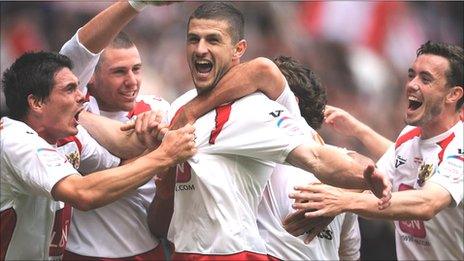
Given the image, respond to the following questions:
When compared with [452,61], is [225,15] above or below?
above

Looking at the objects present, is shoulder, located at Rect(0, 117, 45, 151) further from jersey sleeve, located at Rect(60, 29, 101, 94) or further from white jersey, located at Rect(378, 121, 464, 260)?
white jersey, located at Rect(378, 121, 464, 260)

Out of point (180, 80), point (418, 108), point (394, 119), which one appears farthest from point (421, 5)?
point (418, 108)

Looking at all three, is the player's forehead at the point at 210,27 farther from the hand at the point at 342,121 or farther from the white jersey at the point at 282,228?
the hand at the point at 342,121

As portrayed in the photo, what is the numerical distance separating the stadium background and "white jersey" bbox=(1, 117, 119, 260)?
385 cm

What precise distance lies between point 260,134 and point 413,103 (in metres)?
1.89

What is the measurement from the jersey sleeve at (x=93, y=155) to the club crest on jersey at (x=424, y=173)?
1.97m

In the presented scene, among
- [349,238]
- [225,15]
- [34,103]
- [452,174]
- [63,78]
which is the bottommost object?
[349,238]

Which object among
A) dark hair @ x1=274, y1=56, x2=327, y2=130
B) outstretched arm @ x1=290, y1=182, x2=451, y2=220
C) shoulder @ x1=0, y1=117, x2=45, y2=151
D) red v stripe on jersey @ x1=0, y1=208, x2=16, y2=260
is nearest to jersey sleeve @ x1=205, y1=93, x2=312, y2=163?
outstretched arm @ x1=290, y1=182, x2=451, y2=220

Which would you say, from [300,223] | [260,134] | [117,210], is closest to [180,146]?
[260,134]

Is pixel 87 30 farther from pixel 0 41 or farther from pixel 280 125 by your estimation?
pixel 0 41

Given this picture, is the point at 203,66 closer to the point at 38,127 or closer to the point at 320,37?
the point at 38,127

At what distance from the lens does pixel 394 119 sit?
9.81 metres

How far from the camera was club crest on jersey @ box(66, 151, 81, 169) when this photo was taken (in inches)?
218

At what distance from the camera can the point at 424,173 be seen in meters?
6.20
